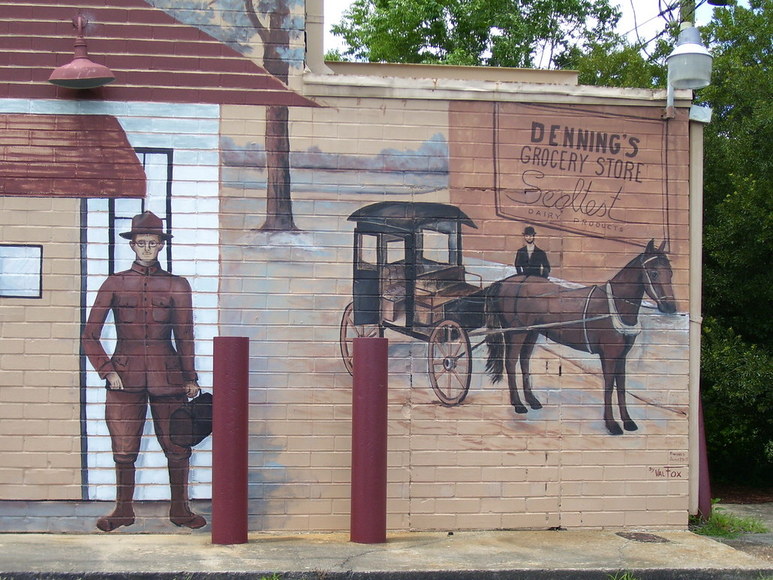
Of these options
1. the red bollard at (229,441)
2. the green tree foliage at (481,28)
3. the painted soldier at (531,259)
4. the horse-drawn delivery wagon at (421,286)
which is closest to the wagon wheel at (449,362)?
the horse-drawn delivery wagon at (421,286)

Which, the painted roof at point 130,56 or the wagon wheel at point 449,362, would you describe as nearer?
the painted roof at point 130,56

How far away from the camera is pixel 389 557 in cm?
588

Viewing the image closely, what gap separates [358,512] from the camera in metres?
6.23

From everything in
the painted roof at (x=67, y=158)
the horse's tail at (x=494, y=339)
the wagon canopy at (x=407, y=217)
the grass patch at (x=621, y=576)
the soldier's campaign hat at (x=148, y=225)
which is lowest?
the grass patch at (x=621, y=576)

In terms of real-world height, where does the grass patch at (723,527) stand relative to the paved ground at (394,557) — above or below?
below

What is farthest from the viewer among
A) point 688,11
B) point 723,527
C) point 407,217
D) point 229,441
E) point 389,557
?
point 688,11

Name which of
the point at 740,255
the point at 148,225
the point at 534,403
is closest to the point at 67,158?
the point at 148,225

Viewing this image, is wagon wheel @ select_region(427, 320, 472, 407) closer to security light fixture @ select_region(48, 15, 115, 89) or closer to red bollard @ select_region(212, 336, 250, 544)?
red bollard @ select_region(212, 336, 250, 544)

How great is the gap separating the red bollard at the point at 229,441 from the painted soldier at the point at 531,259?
2349 millimetres

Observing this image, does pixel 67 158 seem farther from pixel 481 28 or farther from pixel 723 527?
pixel 481 28

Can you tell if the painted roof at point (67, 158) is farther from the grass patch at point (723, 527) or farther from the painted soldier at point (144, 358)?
the grass patch at point (723, 527)

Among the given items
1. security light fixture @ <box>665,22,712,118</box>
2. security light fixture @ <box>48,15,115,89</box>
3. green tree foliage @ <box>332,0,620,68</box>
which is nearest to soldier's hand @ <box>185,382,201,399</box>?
security light fixture @ <box>48,15,115,89</box>

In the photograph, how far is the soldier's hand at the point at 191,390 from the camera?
6707 millimetres

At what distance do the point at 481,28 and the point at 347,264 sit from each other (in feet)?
48.9
